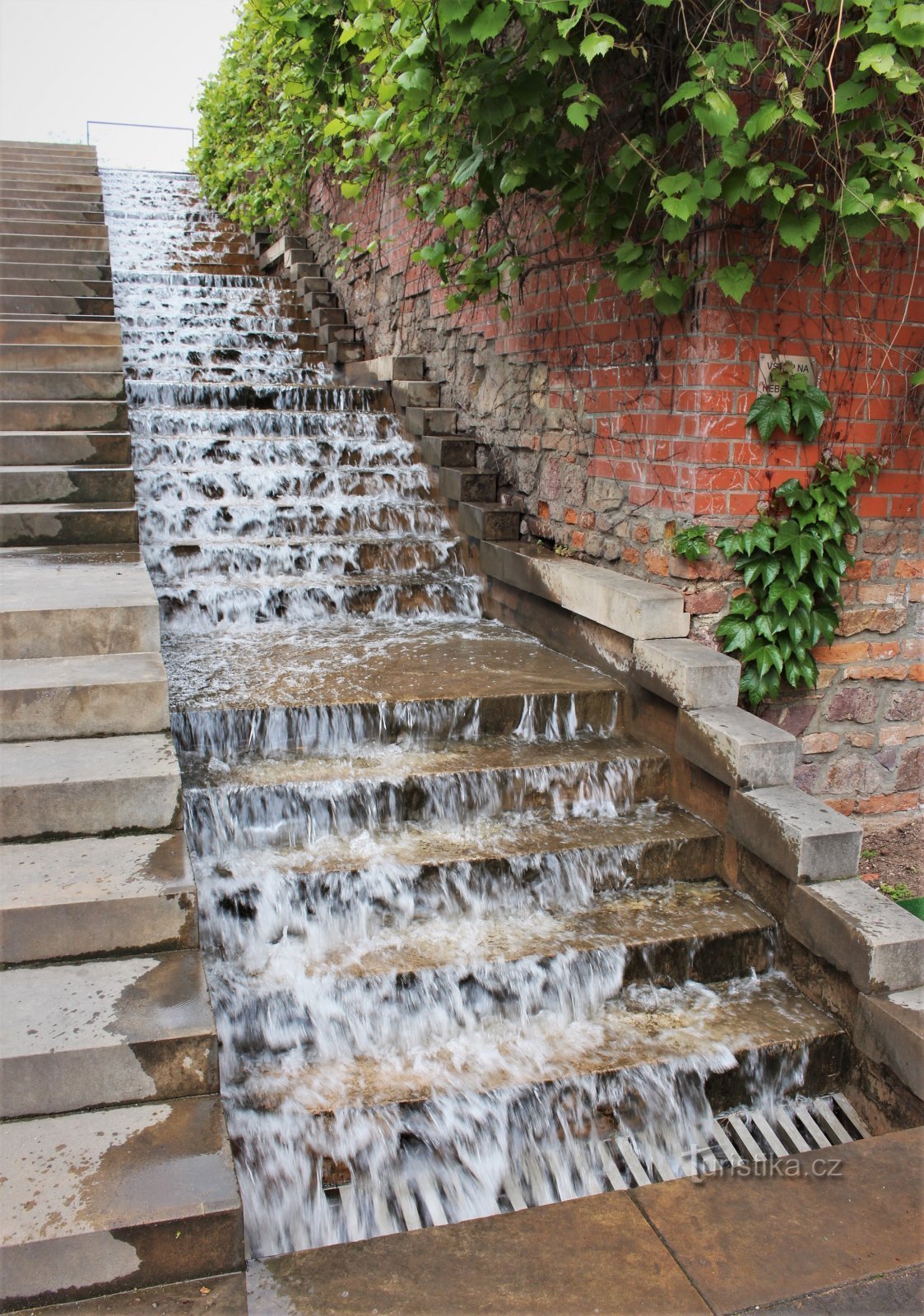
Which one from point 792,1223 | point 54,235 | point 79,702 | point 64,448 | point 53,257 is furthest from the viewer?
point 54,235

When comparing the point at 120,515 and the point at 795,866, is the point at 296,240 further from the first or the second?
the point at 795,866

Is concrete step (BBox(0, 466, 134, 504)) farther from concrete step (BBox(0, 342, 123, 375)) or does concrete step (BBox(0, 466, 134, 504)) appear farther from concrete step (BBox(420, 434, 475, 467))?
concrete step (BBox(420, 434, 475, 467))

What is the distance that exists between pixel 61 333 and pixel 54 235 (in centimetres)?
307

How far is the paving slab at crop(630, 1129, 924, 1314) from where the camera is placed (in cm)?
188

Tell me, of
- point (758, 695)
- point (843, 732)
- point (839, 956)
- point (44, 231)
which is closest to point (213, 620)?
point (758, 695)

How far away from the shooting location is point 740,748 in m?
3.23

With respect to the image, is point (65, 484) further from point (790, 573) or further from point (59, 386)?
point (790, 573)

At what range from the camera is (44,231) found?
812cm

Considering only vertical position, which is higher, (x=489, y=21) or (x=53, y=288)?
(x=489, y=21)

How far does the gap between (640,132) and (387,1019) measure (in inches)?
124

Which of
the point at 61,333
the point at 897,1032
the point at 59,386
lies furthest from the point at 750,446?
the point at 61,333

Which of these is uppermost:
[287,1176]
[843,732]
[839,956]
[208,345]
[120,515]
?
[208,345]

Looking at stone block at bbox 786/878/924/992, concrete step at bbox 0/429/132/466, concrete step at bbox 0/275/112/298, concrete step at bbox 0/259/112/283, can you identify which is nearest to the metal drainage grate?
stone block at bbox 786/878/924/992

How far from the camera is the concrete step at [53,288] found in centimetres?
645
